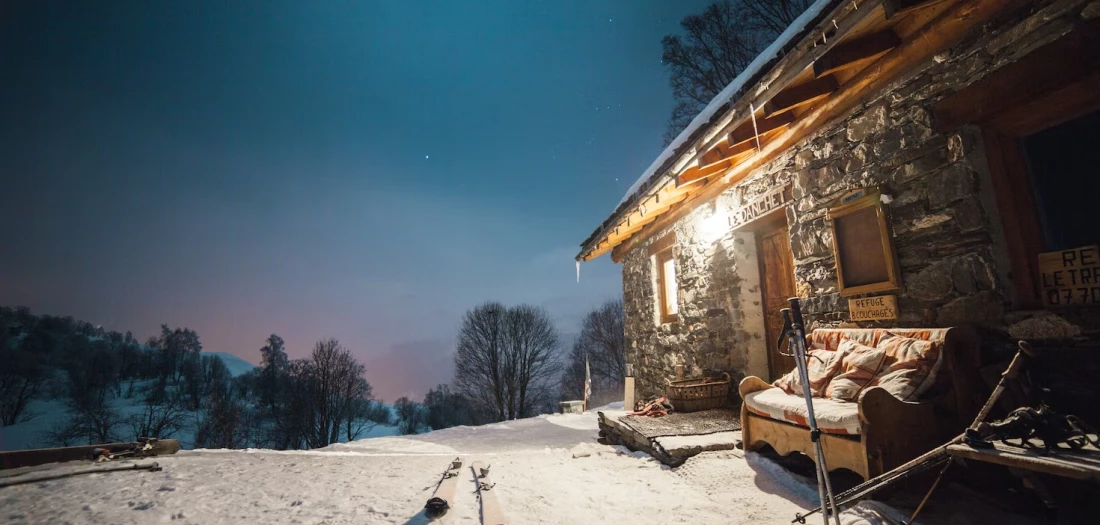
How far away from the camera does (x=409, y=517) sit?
2773mm

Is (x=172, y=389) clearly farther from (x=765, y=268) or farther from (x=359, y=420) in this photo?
(x=765, y=268)

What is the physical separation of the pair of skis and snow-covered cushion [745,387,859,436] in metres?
2.15

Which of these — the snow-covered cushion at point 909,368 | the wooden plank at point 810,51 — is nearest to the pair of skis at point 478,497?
the snow-covered cushion at point 909,368

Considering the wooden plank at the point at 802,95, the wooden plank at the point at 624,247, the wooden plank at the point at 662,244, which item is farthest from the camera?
the wooden plank at the point at 624,247

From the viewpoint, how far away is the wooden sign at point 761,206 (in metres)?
4.62

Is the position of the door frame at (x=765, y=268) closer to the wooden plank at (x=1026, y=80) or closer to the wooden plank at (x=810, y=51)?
the wooden plank at (x=810, y=51)

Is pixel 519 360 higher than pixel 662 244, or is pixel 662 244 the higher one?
pixel 662 244

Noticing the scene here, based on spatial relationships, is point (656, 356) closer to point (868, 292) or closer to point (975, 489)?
point (868, 292)

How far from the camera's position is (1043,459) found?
1655 mm

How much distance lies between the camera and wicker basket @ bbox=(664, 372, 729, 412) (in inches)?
209

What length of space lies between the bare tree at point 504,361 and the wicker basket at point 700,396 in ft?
79.3

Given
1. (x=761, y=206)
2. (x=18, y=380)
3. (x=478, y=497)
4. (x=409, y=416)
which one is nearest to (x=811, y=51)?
(x=761, y=206)

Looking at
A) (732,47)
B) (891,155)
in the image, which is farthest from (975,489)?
(732,47)

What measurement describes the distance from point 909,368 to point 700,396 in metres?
2.84
